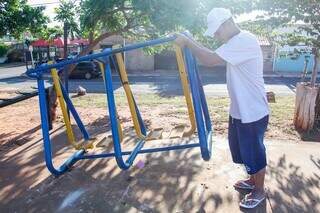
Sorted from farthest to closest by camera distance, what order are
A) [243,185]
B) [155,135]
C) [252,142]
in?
[155,135], [243,185], [252,142]

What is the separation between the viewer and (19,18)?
22.9ft

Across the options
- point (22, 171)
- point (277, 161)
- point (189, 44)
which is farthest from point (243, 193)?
point (22, 171)

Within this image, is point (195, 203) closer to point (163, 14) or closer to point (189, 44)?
point (189, 44)

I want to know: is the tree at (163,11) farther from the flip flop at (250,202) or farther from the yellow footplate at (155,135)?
the flip flop at (250,202)

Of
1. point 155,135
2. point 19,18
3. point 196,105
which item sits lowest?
point 155,135

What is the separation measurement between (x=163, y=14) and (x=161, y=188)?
3252mm

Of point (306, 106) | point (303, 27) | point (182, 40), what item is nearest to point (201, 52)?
point (182, 40)

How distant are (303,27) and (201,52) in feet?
14.1

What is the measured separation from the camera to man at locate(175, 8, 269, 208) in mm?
3029

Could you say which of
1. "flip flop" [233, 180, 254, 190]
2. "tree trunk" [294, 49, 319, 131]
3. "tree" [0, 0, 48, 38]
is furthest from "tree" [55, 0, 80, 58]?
"flip flop" [233, 180, 254, 190]

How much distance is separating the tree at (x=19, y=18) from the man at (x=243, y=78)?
492cm

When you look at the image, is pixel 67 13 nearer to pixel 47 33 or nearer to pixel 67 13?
pixel 67 13

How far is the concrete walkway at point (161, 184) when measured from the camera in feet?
11.6

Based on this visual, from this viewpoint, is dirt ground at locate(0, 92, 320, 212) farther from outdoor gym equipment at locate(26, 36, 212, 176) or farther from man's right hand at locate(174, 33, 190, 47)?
man's right hand at locate(174, 33, 190, 47)
